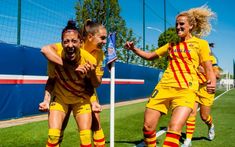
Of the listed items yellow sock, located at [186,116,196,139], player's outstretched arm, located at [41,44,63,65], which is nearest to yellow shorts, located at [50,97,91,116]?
player's outstretched arm, located at [41,44,63,65]

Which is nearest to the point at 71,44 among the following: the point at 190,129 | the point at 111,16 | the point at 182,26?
the point at 182,26

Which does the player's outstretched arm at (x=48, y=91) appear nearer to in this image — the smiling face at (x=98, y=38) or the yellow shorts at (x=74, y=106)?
the yellow shorts at (x=74, y=106)

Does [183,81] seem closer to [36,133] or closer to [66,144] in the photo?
[66,144]

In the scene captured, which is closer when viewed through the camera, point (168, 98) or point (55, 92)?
point (55, 92)

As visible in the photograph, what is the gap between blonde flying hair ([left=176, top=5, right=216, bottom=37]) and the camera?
6230 millimetres

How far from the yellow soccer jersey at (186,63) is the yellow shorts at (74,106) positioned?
139cm

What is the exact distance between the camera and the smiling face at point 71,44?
4801mm

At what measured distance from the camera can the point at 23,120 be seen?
40.5 feet

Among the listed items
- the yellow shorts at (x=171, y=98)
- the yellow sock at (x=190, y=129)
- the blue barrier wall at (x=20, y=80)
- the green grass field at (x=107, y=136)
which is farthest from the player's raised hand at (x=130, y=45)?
the blue barrier wall at (x=20, y=80)

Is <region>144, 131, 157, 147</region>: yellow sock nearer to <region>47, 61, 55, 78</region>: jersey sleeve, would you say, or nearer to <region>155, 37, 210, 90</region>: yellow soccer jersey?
<region>155, 37, 210, 90</region>: yellow soccer jersey

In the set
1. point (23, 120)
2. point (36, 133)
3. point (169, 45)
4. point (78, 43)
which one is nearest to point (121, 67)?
point (23, 120)

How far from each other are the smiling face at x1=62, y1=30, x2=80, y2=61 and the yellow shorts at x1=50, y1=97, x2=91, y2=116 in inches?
23.4

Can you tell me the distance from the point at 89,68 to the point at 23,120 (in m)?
8.15

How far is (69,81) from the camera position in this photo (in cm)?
509
